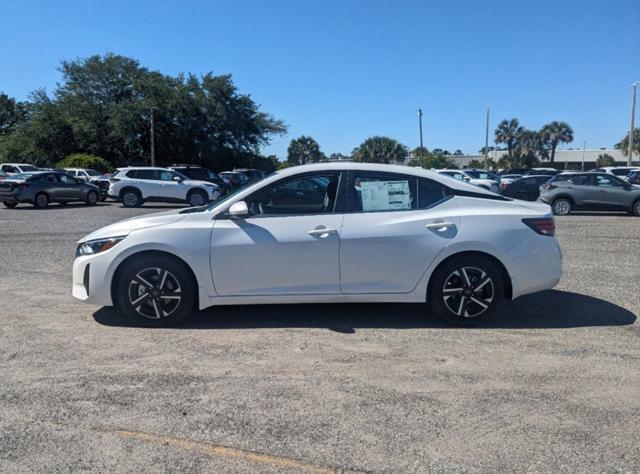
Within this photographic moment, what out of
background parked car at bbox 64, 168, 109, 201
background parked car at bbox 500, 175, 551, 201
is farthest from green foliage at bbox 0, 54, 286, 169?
background parked car at bbox 500, 175, 551, 201

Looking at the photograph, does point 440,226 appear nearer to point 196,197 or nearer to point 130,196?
point 196,197

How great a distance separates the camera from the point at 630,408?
363cm

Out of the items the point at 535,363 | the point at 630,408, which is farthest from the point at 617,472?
the point at 535,363

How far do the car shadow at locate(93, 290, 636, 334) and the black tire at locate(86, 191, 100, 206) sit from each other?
64.2ft

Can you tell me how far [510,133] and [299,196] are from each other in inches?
3462

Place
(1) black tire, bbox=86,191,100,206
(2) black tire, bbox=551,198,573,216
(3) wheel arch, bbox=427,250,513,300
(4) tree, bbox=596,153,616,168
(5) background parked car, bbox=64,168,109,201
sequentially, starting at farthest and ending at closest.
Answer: (4) tree, bbox=596,153,616,168, (5) background parked car, bbox=64,168,109,201, (1) black tire, bbox=86,191,100,206, (2) black tire, bbox=551,198,573,216, (3) wheel arch, bbox=427,250,513,300

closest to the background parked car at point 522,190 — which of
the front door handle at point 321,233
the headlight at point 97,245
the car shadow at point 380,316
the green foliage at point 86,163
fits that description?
the car shadow at point 380,316

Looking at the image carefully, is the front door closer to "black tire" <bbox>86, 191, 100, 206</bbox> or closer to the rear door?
the rear door

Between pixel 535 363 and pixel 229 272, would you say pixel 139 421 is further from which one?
pixel 535 363

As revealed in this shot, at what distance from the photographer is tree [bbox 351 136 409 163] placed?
65.4 meters

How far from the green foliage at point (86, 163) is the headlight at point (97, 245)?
1786 inches

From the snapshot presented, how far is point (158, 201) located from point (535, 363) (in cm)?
2124

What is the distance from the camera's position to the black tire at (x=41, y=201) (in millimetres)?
21859

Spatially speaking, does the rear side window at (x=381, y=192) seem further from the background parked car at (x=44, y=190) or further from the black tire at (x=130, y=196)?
the background parked car at (x=44, y=190)
